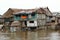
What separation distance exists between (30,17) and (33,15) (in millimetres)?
808

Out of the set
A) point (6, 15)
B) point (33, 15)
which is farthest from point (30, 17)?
point (6, 15)

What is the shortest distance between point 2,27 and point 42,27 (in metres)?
8.49

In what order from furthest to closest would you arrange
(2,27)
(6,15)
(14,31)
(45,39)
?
(6,15) < (2,27) < (14,31) < (45,39)

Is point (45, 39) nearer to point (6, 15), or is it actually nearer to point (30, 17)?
point (30, 17)

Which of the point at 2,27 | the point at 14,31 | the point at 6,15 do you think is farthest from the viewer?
the point at 6,15

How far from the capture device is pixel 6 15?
163ft

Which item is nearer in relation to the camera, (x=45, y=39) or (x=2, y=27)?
(x=45, y=39)

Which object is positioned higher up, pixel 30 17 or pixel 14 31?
pixel 30 17

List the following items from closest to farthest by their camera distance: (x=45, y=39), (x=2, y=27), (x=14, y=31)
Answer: (x=45, y=39), (x=14, y=31), (x=2, y=27)

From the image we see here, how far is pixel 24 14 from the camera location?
42.6m

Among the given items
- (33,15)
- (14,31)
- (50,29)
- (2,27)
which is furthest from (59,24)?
(2,27)

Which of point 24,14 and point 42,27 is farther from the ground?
point 24,14

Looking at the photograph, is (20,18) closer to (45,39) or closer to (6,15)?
(6,15)

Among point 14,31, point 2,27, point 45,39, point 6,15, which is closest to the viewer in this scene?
point 45,39
